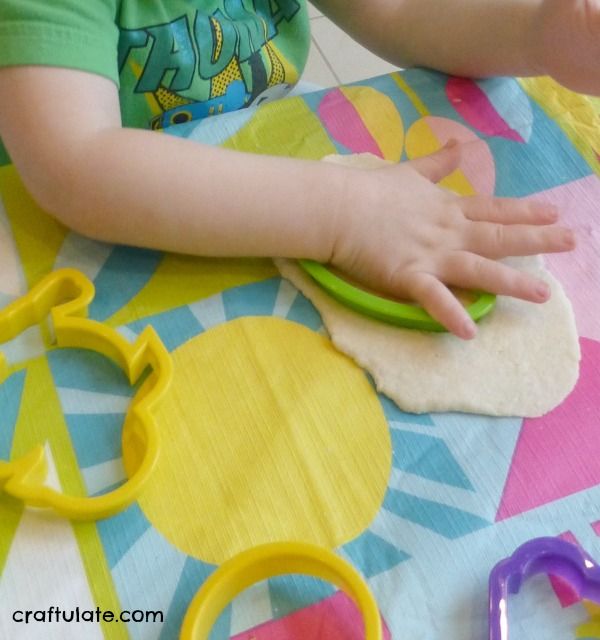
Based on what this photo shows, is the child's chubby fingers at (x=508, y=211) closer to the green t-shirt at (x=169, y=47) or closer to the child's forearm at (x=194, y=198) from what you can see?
the child's forearm at (x=194, y=198)

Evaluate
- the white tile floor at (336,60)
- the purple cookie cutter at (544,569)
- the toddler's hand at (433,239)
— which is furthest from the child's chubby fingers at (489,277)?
the white tile floor at (336,60)

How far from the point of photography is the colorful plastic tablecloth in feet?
1.31

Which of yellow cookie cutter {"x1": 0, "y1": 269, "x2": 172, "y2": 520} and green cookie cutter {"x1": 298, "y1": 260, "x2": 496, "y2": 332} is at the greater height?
green cookie cutter {"x1": 298, "y1": 260, "x2": 496, "y2": 332}

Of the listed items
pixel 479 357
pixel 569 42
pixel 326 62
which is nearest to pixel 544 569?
pixel 479 357

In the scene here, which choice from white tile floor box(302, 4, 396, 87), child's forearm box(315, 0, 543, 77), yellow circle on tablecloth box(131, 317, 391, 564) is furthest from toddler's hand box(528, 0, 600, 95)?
white tile floor box(302, 4, 396, 87)

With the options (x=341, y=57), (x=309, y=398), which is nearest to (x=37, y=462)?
(x=309, y=398)

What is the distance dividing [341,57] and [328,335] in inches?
29.8

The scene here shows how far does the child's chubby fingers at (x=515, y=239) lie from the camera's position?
511 mm

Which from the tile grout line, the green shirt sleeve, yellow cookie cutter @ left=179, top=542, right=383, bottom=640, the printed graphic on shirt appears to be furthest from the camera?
the tile grout line

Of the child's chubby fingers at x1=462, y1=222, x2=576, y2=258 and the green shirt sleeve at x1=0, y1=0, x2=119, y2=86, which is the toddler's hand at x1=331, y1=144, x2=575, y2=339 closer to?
the child's chubby fingers at x1=462, y1=222, x2=576, y2=258

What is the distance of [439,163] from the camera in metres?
0.55

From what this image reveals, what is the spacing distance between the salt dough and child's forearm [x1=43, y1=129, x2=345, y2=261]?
45mm

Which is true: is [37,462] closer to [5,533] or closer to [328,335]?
[5,533]

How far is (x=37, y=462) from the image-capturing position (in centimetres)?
42
